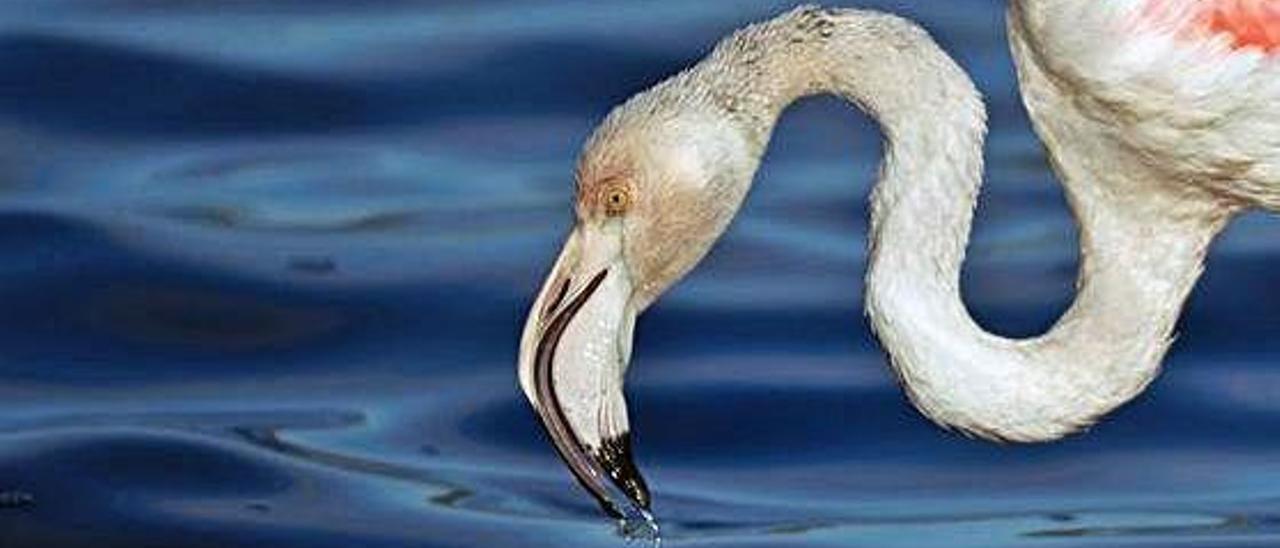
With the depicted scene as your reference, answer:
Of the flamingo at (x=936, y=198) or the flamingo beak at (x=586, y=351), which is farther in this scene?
the flamingo beak at (x=586, y=351)

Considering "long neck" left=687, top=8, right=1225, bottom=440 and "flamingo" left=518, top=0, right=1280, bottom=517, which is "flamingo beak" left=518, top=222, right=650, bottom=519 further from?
"long neck" left=687, top=8, right=1225, bottom=440

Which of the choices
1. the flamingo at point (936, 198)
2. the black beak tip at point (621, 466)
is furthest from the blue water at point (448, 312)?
the flamingo at point (936, 198)

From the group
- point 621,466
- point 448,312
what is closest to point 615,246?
point 621,466

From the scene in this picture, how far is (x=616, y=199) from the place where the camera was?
773 cm

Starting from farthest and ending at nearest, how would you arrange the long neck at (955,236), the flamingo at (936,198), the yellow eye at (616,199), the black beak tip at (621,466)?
the black beak tip at (621,466)
the yellow eye at (616,199)
the long neck at (955,236)
the flamingo at (936,198)

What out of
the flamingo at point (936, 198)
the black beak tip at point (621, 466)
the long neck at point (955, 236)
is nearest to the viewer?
the flamingo at point (936, 198)

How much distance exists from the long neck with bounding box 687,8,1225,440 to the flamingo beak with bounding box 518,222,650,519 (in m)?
0.35

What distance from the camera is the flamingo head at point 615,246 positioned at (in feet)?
25.3

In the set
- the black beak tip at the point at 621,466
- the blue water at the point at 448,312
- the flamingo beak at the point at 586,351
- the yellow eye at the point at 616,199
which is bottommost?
the black beak tip at the point at 621,466

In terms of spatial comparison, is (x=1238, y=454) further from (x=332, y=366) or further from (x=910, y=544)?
(x=332, y=366)

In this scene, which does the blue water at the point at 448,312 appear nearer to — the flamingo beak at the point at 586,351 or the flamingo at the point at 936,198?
the flamingo beak at the point at 586,351

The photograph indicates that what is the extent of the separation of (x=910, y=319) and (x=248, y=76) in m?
5.54

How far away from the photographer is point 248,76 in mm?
12836

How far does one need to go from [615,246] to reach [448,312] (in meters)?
3.56
